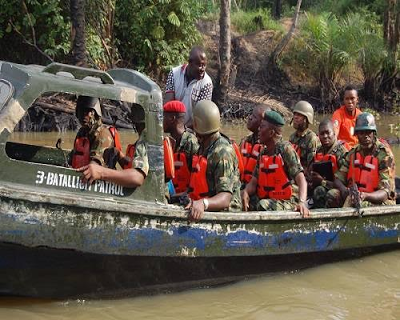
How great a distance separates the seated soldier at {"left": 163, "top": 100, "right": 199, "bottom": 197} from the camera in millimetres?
6105

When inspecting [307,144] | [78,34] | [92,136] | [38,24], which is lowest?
[92,136]

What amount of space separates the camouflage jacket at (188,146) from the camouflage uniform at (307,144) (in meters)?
1.75

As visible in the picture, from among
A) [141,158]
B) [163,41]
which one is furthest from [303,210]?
[163,41]

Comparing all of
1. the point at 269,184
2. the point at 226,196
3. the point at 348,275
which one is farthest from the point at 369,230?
the point at 226,196

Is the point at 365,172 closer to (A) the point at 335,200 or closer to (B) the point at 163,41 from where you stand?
(A) the point at 335,200

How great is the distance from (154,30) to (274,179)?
12565 millimetres

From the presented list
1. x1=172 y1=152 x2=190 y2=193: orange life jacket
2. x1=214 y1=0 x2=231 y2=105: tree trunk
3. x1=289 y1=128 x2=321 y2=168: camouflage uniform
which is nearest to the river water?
x1=172 y1=152 x2=190 y2=193: orange life jacket

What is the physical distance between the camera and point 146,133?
515 cm

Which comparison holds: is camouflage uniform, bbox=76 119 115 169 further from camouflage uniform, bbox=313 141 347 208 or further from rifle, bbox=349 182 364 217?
camouflage uniform, bbox=313 141 347 208

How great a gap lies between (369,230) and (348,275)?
1.65 feet

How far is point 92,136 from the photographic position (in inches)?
222

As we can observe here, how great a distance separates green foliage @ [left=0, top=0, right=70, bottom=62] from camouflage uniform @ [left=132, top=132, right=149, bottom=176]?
458 inches

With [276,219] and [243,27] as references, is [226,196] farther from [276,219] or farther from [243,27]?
[243,27]

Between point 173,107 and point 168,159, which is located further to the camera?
point 173,107
